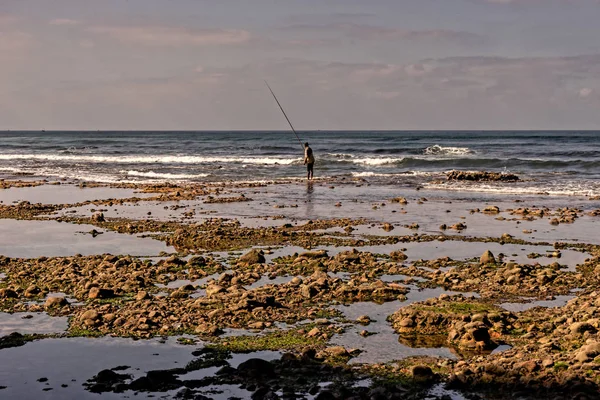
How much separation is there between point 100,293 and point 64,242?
612 centimetres

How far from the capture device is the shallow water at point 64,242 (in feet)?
53.2

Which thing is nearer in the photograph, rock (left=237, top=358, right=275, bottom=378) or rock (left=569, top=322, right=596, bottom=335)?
rock (left=237, top=358, right=275, bottom=378)

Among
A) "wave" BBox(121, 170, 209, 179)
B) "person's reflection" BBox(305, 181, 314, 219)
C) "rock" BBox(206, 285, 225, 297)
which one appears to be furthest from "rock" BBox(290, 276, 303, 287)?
"wave" BBox(121, 170, 209, 179)

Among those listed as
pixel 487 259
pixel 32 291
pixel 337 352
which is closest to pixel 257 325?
pixel 337 352

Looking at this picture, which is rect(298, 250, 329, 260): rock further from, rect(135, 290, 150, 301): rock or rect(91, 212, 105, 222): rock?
rect(91, 212, 105, 222): rock

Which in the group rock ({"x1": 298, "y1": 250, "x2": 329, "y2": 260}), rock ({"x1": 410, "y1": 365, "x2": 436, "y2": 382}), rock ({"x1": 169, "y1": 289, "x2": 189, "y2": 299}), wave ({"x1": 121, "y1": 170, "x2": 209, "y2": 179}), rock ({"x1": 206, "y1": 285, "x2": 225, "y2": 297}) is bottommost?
rock ({"x1": 410, "y1": 365, "x2": 436, "y2": 382})

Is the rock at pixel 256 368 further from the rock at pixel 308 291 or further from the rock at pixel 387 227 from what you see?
the rock at pixel 387 227

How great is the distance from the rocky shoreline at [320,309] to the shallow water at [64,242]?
2.42ft

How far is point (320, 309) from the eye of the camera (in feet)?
36.6

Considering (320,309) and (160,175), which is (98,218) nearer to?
(320,309)

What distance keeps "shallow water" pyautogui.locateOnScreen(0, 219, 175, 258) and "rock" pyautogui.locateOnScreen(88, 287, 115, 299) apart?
159 inches

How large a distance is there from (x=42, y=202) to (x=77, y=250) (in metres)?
10.9

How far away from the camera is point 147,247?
55.1 ft

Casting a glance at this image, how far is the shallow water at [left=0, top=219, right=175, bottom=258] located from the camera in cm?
1622
